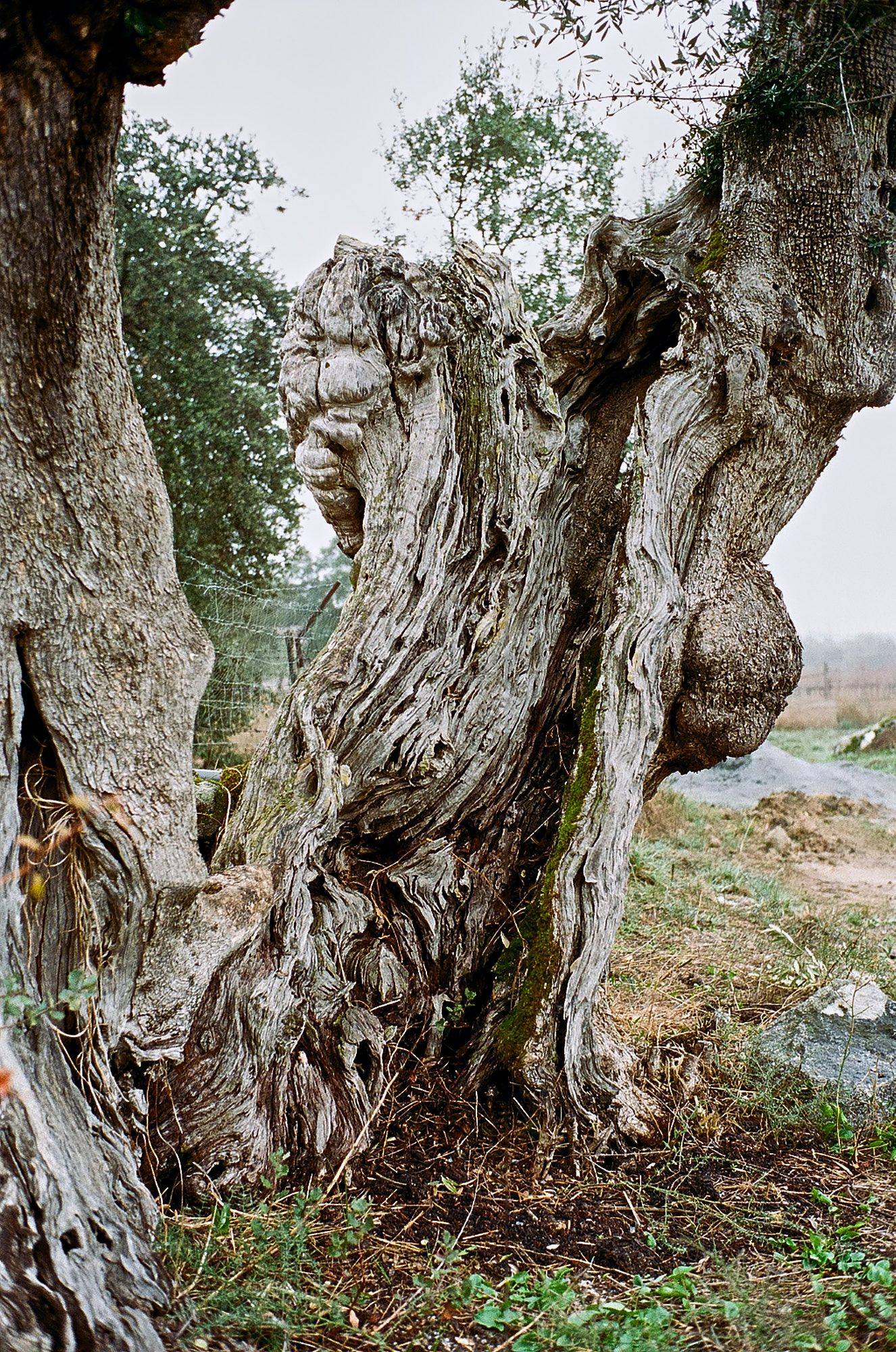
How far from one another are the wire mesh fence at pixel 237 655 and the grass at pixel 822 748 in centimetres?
890

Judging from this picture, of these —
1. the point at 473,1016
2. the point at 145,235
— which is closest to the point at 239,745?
the point at 145,235

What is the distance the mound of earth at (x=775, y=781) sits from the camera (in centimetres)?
1174

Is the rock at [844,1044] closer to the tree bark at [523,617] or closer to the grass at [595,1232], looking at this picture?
the grass at [595,1232]

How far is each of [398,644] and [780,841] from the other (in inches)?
266

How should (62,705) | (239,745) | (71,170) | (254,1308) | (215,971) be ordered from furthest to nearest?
(239,745) < (215,971) < (62,705) < (254,1308) < (71,170)

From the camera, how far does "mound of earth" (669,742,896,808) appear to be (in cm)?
1174

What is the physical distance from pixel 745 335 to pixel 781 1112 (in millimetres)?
3304

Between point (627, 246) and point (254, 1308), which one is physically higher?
point (627, 246)

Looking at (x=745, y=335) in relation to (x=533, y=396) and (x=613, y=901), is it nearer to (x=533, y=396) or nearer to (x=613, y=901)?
(x=533, y=396)

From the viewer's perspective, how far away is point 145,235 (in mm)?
9461

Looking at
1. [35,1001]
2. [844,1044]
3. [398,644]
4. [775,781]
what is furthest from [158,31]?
[775,781]

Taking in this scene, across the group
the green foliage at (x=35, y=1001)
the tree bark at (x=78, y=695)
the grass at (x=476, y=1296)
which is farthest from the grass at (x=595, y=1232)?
the green foliage at (x=35, y=1001)

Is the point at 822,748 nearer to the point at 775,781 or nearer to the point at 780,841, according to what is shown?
the point at 775,781

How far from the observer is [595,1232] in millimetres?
2967
